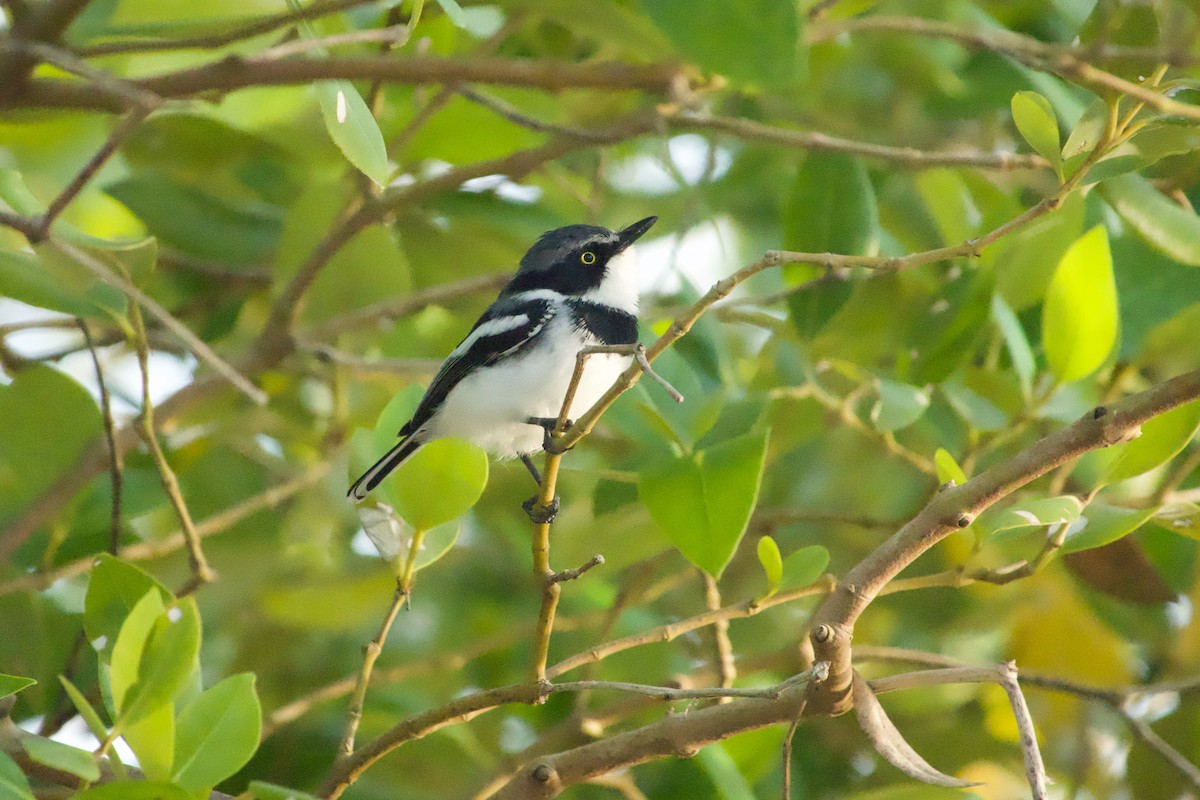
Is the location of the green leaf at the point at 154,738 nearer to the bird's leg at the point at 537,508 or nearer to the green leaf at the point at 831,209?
the bird's leg at the point at 537,508

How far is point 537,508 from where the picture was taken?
2.10 meters

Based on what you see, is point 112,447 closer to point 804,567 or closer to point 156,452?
point 156,452

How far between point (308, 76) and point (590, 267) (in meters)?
1.70

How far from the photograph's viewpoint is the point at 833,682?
70.7 inches

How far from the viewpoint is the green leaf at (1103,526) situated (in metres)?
1.93

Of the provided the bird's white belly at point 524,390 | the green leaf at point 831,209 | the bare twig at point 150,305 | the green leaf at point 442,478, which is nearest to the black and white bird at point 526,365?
the bird's white belly at point 524,390

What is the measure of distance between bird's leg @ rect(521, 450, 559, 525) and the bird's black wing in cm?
31

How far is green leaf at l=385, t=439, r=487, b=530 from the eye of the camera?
189cm

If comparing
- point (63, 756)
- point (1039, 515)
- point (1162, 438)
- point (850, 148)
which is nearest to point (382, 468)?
point (850, 148)

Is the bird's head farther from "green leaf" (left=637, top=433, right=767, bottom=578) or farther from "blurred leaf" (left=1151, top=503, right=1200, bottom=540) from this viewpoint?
"blurred leaf" (left=1151, top=503, right=1200, bottom=540)

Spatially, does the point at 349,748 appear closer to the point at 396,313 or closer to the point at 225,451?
the point at 396,313

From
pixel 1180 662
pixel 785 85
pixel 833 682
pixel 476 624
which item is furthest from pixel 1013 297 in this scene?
pixel 476 624

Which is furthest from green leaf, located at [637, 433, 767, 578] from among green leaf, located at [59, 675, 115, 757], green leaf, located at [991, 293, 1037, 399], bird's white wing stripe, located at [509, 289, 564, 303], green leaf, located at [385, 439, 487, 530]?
bird's white wing stripe, located at [509, 289, 564, 303]

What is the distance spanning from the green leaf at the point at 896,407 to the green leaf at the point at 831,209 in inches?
16.7
